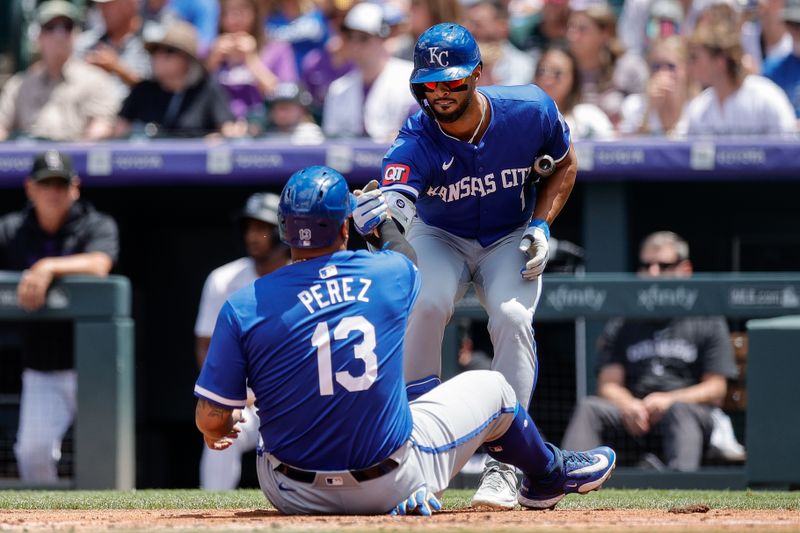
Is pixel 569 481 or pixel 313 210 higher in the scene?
pixel 313 210

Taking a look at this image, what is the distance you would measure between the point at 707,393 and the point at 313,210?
340 centimetres

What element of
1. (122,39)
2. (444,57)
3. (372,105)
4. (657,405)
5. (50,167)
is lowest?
(657,405)

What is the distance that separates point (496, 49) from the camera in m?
8.26

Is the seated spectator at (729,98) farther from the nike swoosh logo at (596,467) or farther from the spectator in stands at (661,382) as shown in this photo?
the nike swoosh logo at (596,467)

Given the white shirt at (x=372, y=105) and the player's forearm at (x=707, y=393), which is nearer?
the player's forearm at (x=707, y=393)

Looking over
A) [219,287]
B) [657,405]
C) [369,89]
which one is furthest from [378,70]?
[657,405]

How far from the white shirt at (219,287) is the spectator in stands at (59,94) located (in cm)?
145

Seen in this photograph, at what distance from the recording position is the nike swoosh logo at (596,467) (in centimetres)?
445

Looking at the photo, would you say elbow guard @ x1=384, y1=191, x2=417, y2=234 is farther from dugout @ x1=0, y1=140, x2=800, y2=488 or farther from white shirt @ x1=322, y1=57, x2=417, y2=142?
white shirt @ x1=322, y1=57, x2=417, y2=142

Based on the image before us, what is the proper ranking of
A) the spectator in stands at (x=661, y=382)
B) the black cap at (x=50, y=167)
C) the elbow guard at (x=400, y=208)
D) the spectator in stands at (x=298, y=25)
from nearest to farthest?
the elbow guard at (x=400, y=208) → the spectator in stands at (x=661, y=382) → the black cap at (x=50, y=167) → the spectator in stands at (x=298, y=25)

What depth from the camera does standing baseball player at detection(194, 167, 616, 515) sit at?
150 inches

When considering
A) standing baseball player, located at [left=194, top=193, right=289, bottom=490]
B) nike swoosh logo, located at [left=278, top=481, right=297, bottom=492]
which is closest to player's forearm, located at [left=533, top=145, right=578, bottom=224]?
nike swoosh logo, located at [left=278, top=481, right=297, bottom=492]

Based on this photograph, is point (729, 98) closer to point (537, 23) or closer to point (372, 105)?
point (372, 105)

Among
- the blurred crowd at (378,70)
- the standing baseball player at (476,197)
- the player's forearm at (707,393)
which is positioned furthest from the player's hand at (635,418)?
the standing baseball player at (476,197)
